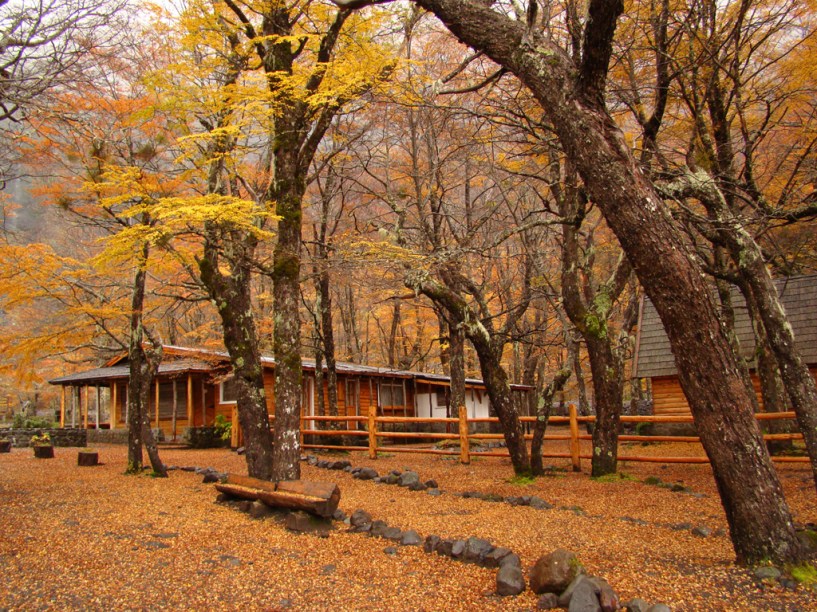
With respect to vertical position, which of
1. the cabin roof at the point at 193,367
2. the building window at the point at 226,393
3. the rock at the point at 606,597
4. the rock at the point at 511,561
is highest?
the cabin roof at the point at 193,367

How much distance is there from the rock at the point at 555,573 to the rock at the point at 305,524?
2.85m

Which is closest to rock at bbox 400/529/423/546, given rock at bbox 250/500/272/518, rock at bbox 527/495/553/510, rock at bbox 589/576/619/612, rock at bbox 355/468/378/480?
rock at bbox 250/500/272/518

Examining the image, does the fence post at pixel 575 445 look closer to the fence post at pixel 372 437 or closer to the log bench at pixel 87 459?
the fence post at pixel 372 437

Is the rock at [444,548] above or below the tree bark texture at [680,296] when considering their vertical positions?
below

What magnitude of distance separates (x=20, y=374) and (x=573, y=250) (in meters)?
10.3

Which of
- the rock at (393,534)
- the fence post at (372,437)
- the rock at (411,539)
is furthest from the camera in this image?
the fence post at (372,437)

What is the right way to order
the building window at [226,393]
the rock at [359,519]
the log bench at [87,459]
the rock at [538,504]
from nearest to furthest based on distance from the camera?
Answer: the rock at [359,519], the rock at [538,504], the log bench at [87,459], the building window at [226,393]

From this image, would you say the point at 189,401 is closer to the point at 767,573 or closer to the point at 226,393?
the point at 226,393

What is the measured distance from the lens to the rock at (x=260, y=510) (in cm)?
695

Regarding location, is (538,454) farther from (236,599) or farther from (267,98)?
(267,98)

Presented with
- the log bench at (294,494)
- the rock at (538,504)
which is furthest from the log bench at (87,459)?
the rock at (538,504)

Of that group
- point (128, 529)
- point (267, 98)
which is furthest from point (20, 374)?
point (267, 98)

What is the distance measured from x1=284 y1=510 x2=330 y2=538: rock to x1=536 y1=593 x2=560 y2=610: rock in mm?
2977

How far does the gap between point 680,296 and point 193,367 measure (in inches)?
706
